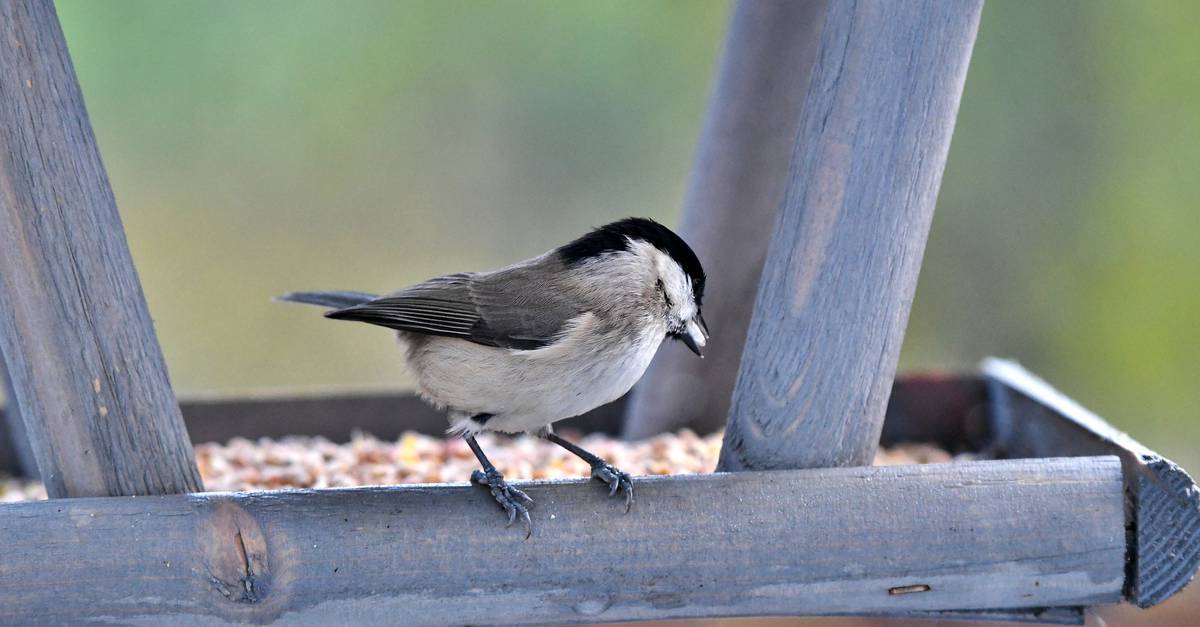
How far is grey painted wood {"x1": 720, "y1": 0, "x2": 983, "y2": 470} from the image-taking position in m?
2.03

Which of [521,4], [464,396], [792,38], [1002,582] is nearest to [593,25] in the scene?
[521,4]

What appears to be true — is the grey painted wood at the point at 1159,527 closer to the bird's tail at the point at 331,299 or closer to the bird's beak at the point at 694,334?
the bird's beak at the point at 694,334

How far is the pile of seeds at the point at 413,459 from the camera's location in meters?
2.75

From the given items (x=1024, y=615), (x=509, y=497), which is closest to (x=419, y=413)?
(x=509, y=497)

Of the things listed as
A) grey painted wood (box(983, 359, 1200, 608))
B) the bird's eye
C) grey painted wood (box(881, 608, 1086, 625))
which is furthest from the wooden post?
grey painted wood (box(983, 359, 1200, 608))

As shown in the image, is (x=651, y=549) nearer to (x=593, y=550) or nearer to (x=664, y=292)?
(x=593, y=550)

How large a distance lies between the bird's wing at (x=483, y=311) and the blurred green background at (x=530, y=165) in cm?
334

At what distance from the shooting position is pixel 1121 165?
5.17m

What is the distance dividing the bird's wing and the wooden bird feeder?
0.32 meters

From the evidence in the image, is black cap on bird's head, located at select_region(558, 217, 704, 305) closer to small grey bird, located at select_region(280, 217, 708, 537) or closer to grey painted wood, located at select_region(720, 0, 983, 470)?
small grey bird, located at select_region(280, 217, 708, 537)

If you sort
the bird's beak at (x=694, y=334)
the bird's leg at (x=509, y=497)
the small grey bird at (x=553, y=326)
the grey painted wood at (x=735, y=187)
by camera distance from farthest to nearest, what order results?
the grey painted wood at (x=735, y=187) → the bird's beak at (x=694, y=334) → the small grey bird at (x=553, y=326) → the bird's leg at (x=509, y=497)

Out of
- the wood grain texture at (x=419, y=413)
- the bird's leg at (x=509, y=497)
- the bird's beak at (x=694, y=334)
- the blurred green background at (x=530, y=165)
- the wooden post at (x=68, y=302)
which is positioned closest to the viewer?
the wooden post at (x=68, y=302)

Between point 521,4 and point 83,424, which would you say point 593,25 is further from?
point 83,424

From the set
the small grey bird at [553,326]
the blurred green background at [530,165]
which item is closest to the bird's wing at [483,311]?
the small grey bird at [553,326]
